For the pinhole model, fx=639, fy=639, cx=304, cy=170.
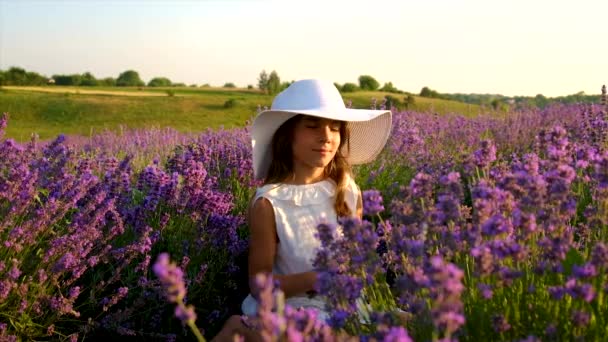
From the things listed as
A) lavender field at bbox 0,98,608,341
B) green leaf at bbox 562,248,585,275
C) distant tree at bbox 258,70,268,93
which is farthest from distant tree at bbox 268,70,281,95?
green leaf at bbox 562,248,585,275

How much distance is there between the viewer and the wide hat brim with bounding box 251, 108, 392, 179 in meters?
3.02

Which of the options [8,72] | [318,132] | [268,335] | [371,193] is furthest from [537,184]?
[8,72]

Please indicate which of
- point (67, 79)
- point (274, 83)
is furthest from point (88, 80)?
point (274, 83)

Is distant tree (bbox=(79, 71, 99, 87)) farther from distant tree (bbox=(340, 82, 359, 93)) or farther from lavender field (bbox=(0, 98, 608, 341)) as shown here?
lavender field (bbox=(0, 98, 608, 341))

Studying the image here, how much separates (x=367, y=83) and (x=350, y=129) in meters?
49.6

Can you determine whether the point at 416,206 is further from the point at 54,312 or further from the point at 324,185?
the point at 54,312

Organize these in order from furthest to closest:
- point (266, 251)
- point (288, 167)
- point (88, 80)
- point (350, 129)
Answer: point (88, 80), point (350, 129), point (288, 167), point (266, 251)

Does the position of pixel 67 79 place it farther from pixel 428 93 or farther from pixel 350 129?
pixel 350 129

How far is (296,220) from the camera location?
9.98 feet

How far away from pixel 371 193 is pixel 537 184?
46 centimetres

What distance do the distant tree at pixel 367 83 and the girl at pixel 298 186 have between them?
1879 inches

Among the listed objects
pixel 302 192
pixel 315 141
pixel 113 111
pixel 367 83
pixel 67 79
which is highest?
pixel 367 83

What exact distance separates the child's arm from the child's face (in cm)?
29

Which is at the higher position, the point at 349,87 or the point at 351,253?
the point at 349,87
